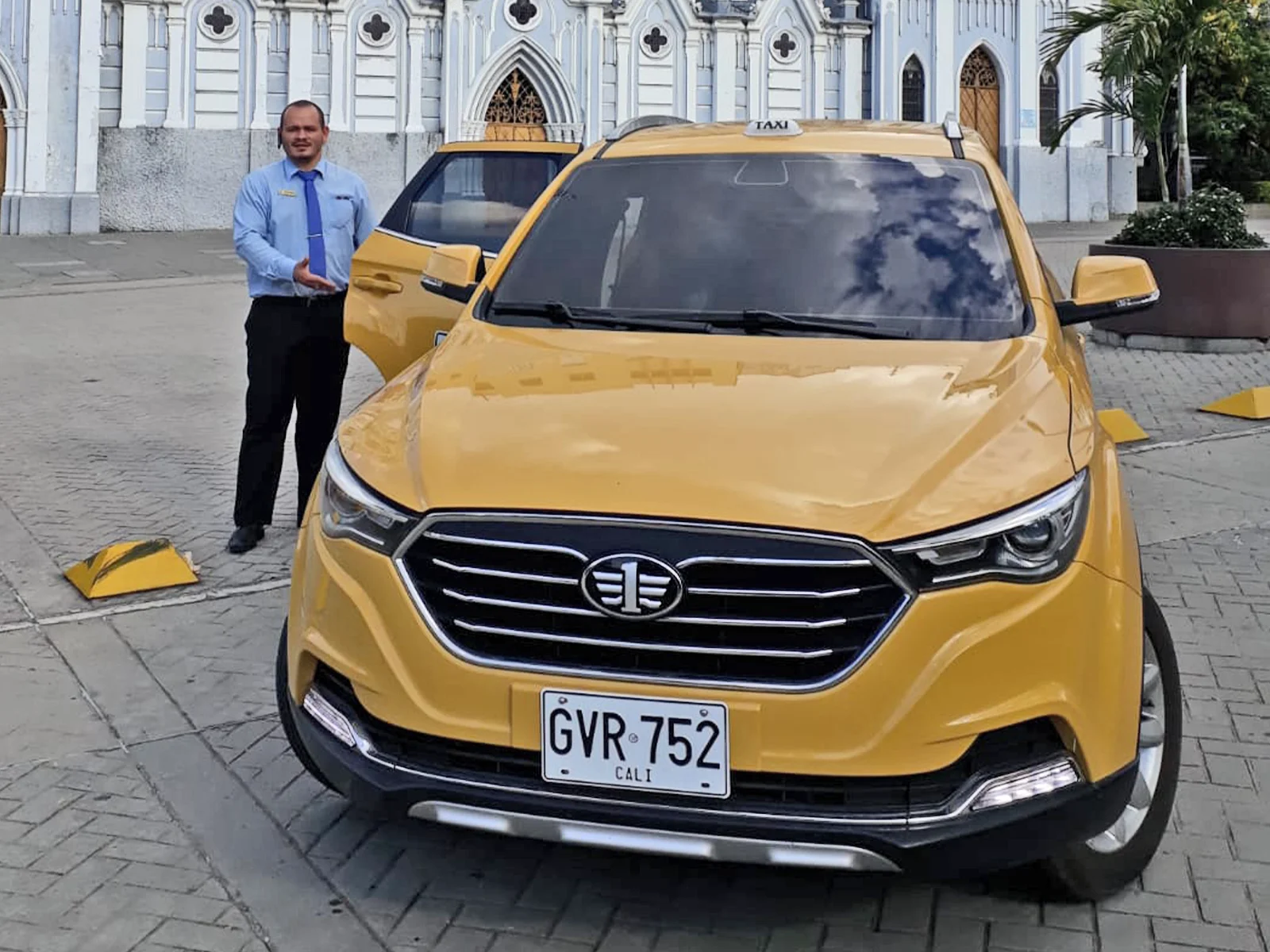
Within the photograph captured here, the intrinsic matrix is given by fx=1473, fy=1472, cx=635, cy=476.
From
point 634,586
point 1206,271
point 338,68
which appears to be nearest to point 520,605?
point 634,586

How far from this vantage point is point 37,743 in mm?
4543

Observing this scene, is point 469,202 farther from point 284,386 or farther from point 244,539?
point 244,539

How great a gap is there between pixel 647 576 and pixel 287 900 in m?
1.33

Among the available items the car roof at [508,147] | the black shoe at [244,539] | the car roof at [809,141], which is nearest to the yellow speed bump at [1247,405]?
the car roof at [508,147]

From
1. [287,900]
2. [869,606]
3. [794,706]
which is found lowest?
[287,900]

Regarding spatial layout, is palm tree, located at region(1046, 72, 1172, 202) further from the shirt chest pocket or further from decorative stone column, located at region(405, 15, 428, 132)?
decorative stone column, located at region(405, 15, 428, 132)

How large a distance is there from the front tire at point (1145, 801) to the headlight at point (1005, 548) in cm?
46

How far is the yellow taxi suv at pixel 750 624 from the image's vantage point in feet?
9.57

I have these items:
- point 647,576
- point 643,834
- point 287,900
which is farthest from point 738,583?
point 287,900

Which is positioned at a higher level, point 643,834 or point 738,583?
point 738,583

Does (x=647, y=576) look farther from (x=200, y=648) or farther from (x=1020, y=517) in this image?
(x=200, y=648)

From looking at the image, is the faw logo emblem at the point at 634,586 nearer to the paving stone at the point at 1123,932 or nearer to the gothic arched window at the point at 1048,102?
the paving stone at the point at 1123,932

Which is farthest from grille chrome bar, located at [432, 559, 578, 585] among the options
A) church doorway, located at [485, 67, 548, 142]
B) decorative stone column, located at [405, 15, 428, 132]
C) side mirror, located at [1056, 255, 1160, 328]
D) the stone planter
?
church doorway, located at [485, 67, 548, 142]

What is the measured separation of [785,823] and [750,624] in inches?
15.7
